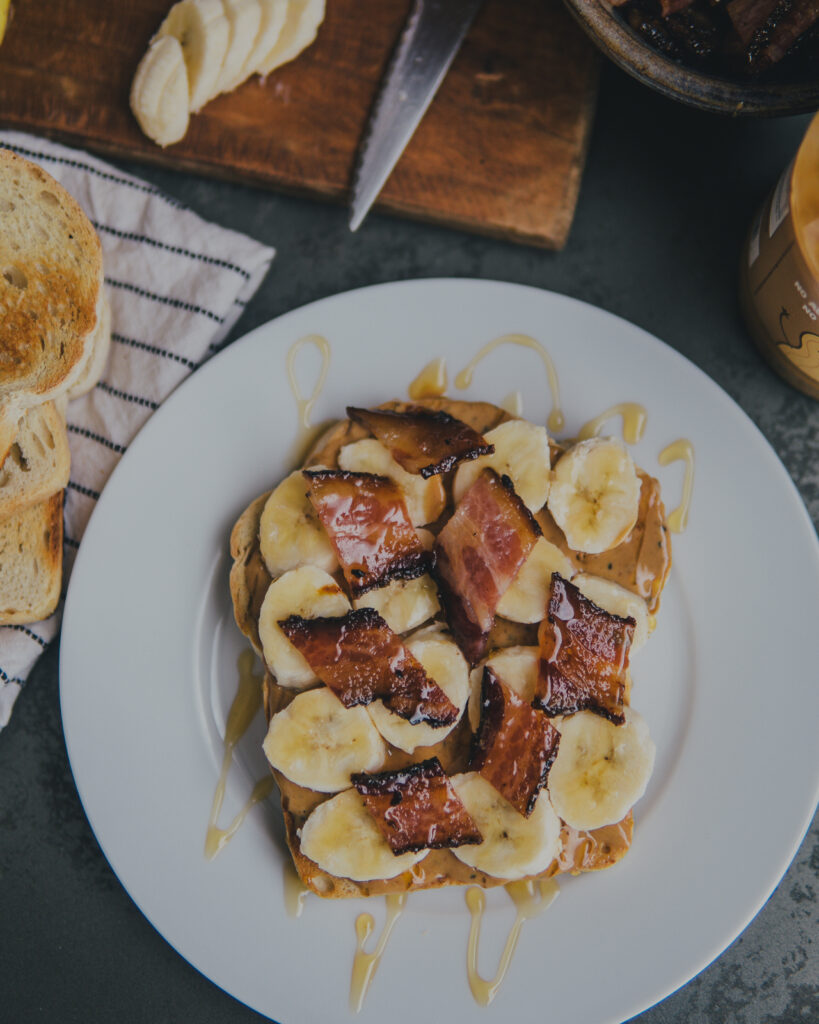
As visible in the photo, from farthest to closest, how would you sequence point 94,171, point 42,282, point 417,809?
point 94,171 < point 42,282 < point 417,809

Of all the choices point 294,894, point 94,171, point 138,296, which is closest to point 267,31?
point 94,171

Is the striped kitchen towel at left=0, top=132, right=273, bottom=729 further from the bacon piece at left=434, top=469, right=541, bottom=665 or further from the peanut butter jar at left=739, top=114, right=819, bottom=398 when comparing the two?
the peanut butter jar at left=739, top=114, right=819, bottom=398

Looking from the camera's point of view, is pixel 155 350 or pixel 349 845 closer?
pixel 349 845

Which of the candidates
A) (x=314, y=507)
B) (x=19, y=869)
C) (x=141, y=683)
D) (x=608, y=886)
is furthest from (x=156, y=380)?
(x=608, y=886)

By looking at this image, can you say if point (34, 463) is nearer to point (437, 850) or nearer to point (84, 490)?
point (84, 490)

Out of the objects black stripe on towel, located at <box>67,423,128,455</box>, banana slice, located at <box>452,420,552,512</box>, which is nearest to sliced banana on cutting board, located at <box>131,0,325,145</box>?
black stripe on towel, located at <box>67,423,128,455</box>

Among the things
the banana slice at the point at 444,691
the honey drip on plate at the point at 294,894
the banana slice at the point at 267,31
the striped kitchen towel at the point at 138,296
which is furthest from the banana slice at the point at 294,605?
the banana slice at the point at 267,31
